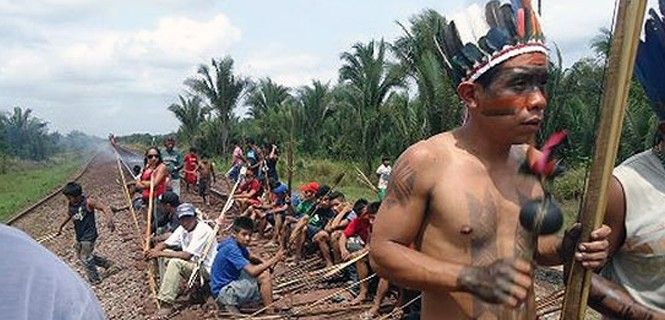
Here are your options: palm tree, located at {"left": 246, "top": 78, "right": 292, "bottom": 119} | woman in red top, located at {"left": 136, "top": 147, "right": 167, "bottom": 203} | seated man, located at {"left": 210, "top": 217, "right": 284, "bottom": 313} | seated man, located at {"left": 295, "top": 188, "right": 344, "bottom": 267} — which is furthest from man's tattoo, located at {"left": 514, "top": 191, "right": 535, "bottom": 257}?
palm tree, located at {"left": 246, "top": 78, "right": 292, "bottom": 119}

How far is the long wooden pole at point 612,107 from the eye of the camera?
6.23ft

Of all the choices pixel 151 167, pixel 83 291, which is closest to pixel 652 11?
pixel 83 291

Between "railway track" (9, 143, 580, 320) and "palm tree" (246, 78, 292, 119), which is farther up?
"palm tree" (246, 78, 292, 119)

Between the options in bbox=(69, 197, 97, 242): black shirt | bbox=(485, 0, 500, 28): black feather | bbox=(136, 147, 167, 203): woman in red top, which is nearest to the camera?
bbox=(485, 0, 500, 28): black feather

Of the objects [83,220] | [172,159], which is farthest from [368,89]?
[83,220]

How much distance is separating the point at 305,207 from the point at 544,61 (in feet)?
32.6

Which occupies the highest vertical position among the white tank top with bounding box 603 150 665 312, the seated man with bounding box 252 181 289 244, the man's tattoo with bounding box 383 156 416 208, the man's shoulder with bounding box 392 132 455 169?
the man's shoulder with bounding box 392 132 455 169

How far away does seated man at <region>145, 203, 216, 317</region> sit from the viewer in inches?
355

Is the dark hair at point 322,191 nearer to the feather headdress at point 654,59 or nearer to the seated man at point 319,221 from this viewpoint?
the seated man at point 319,221

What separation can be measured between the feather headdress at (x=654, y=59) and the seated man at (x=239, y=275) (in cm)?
588

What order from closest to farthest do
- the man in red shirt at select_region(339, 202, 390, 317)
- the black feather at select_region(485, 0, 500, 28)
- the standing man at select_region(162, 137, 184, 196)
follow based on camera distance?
the black feather at select_region(485, 0, 500, 28)
the man in red shirt at select_region(339, 202, 390, 317)
the standing man at select_region(162, 137, 184, 196)

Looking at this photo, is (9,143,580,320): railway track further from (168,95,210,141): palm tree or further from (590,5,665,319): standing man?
(168,95,210,141): palm tree

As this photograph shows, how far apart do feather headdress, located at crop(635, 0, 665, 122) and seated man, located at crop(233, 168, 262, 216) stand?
1205 cm

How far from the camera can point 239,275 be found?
27.4ft
